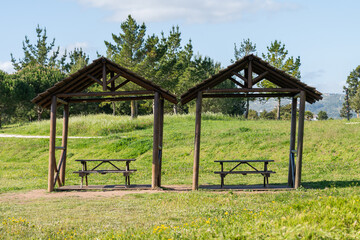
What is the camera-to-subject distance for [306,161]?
63.5 feet

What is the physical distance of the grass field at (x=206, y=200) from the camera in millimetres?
6961

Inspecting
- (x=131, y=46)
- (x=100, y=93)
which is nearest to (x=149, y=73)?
(x=131, y=46)

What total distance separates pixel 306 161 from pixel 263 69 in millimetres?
7588

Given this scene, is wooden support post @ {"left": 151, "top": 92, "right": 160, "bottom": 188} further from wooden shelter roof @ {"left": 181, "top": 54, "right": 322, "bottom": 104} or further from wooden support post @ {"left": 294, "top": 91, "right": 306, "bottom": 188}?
wooden support post @ {"left": 294, "top": 91, "right": 306, "bottom": 188}

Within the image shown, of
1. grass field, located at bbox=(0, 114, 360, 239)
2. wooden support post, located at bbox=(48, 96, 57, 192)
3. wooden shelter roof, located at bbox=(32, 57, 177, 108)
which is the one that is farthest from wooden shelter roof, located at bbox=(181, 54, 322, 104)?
wooden support post, located at bbox=(48, 96, 57, 192)

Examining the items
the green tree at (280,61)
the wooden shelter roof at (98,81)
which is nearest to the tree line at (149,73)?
the green tree at (280,61)

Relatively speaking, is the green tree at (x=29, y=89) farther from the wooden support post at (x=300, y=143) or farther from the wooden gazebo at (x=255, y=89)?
the wooden support post at (x=300, y=143)

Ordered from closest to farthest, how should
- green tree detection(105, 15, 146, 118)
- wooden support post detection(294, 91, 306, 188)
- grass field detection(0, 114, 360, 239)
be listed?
grass field detection(0, 114, 360, 239) < wooden support post detection(294, 91, 306, 188) < green tree detection(105, 15, 146, 118)

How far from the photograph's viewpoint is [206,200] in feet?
34.5

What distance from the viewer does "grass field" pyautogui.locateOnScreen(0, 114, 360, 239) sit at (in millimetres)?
6961

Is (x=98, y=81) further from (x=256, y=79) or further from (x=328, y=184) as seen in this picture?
(x=328, y=184)

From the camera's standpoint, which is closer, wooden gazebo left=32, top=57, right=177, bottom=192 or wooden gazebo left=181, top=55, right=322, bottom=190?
wooden gazebo left=181, top=55, right=322, bottom=190

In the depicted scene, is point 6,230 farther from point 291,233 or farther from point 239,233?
point 291,233

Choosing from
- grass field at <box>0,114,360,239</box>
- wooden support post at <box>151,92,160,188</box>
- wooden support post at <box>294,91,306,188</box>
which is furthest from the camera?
wooden support post at <box>151,92,160,188</box>
